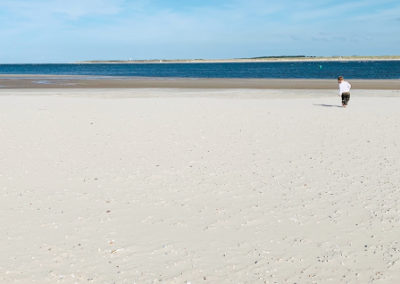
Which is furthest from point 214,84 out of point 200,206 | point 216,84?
point 200,206

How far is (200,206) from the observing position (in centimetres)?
723

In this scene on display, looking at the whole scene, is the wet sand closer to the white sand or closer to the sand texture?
the sand texture

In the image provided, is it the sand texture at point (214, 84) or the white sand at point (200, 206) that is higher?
the sand texture at point (214, 84)

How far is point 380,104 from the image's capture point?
2308cm

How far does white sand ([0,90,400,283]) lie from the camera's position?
525 cm

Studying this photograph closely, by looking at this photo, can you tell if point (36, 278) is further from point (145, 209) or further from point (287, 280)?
point (287, 280)

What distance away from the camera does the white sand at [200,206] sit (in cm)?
525

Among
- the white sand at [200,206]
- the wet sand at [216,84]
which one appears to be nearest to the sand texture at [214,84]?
the wet sand at [216,84]

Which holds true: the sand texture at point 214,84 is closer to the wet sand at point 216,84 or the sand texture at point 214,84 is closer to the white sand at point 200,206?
the wet sand at point 216,84

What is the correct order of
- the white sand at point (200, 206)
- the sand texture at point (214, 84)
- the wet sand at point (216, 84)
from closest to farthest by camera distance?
1. the white sand at point (200, 206)
2. the sand texture at point (214, 84)
3. the wet sand at point (216, 84)

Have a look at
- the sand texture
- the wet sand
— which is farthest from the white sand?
the wet sand

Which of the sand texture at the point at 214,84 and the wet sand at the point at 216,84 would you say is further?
the wet sand at the point at 216,84

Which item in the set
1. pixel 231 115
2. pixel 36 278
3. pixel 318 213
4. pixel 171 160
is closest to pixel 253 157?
pixel 171 160

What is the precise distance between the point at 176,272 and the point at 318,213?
277 centimetres
